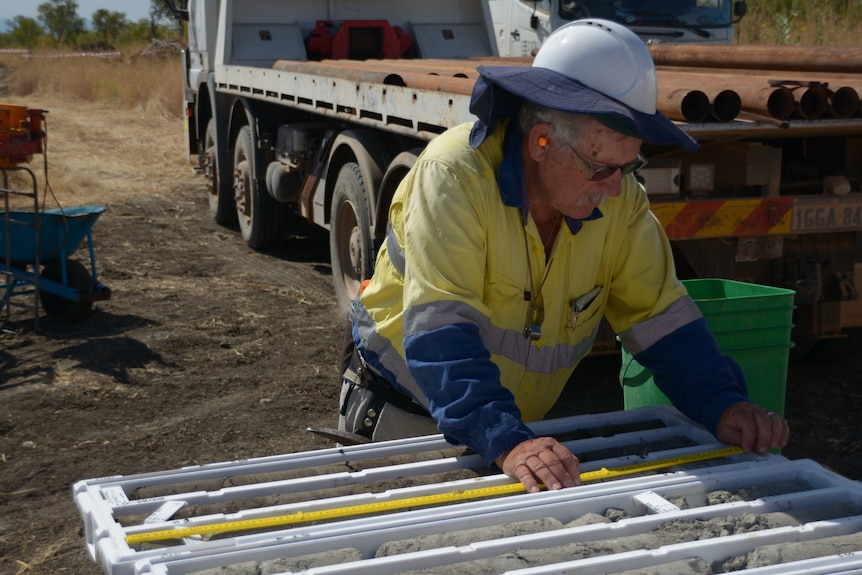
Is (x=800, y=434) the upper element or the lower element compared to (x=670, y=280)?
lower

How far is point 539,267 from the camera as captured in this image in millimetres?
2596

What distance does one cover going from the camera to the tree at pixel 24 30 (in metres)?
65.4

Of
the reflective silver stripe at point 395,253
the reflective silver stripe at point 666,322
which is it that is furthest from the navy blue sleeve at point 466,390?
the reflective silver stripe at point 666,322

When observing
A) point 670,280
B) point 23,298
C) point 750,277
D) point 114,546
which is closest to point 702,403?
point 670,280

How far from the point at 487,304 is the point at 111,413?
141 inches

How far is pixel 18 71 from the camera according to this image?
38.9 meters

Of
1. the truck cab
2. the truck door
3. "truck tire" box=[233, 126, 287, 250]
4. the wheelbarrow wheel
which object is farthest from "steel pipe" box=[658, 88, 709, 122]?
"truck tire" box=[233, 126, 287, 250]

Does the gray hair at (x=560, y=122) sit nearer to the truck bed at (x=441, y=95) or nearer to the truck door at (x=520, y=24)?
the truck bed at (x=441, y=95)

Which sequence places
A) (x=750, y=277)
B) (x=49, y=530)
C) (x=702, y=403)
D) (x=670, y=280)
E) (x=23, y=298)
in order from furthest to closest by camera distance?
(x=23, y=298)
(x=750, y=277)
(x=49, y=530)
(x=670, y=280)
(x=702, y=403)

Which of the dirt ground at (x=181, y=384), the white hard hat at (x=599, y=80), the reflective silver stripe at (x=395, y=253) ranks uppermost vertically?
the white hard hat at (x=599, y=80)

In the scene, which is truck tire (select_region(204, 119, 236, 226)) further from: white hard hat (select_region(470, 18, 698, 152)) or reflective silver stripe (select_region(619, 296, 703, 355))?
white hard hat (select_region(470, 18, 698, 152))

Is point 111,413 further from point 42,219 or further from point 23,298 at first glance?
point 23,298

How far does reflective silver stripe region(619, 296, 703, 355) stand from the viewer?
2.69 m

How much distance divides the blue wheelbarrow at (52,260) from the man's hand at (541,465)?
5.25 meters
